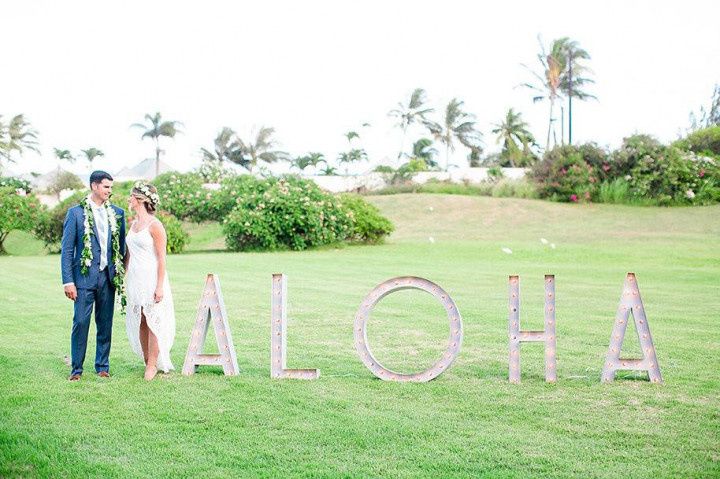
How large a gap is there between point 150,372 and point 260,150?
73.7 meters

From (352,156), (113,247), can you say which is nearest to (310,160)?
(352,156)

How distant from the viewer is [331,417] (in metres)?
6.43

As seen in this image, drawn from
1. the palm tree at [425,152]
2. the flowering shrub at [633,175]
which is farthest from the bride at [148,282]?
the palm tree at [425,152]

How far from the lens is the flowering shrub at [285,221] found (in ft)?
98.2

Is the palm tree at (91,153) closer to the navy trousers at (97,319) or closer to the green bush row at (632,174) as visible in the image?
the green bush row at (632,174)

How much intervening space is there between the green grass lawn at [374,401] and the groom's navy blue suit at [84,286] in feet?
0.90

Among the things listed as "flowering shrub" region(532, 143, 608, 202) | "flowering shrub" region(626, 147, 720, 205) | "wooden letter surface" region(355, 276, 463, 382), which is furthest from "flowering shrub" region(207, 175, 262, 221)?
"wooden letter surface" region(355, 276, 463, 382)

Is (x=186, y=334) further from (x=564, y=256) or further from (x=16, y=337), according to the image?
(x=564, y=256)

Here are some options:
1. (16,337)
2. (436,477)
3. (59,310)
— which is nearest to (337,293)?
(59,310)

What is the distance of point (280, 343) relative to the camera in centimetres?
788

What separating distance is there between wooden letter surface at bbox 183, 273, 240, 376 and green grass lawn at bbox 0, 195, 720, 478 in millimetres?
152

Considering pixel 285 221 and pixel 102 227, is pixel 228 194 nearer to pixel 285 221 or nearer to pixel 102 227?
pixel 285 221

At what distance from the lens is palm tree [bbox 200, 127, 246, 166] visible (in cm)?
8012

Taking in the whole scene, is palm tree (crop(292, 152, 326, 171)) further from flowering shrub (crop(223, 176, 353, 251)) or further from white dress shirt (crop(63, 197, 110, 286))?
white dress shirt (crop(63, 197, 110, 286))
